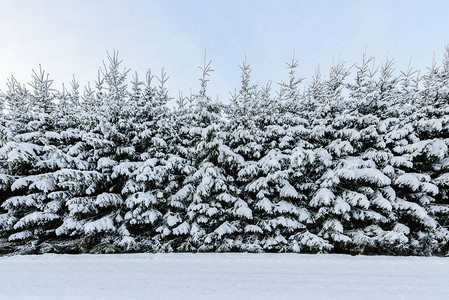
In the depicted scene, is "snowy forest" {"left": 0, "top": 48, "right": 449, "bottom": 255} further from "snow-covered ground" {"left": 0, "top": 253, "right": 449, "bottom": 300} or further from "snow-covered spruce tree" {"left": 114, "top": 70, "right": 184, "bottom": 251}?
"snow-covered ground" {"left": 0, "top": 253, "right": 449, "bottom": 300}

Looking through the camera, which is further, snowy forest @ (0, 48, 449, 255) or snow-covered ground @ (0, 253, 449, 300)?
snowy forest @ (0, 48, 449, 255)

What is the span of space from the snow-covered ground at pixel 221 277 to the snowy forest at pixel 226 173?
1.68m

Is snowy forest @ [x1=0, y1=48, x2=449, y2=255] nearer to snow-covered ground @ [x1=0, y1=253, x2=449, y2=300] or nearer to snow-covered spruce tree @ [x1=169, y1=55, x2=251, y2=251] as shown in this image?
snow-covered spruce tree @ [x1=169, y1=55, x2=251, y2=251]

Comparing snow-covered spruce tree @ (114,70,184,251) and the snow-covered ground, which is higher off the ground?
snow-covered spruce tree @ (114,70,184,251)

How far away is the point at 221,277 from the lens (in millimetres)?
4320

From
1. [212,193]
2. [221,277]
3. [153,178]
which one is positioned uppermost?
[153,178]

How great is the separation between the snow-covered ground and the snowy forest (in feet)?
5.51

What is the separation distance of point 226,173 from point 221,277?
4270mm

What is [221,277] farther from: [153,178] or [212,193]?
[153,178]

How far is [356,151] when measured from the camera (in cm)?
858

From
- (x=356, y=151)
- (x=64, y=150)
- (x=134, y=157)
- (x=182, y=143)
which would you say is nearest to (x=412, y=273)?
(x=356, y=151)

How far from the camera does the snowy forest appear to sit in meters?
7.45

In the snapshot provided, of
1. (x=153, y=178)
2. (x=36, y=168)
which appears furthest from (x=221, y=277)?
(x=36, y=168)

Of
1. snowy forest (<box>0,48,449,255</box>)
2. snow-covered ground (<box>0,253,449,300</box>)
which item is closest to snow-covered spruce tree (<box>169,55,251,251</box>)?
snowy forest (<box>0,48,449,255</box>)
